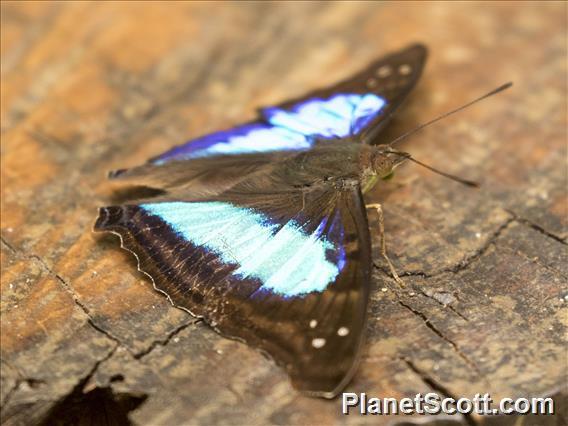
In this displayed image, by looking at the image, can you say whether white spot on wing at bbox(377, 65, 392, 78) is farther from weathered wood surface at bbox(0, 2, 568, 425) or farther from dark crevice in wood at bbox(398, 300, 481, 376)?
dark crevice in wood at bbox(398, 300, 481, 376)

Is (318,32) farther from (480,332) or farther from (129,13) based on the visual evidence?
(480,332)

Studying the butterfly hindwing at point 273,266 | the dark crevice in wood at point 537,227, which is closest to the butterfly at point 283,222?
the butterfly hindwing at point 273,266

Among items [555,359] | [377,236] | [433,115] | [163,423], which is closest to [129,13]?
[433,115]

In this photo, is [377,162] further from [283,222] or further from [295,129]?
[295,129]

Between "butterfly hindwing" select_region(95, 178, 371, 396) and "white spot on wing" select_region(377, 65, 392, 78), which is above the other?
"white spot on wing" select_region(377, 65, 392, 78)

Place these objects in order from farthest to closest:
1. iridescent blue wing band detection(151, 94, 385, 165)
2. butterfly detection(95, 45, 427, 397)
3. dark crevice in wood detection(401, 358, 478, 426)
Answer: iridescent blue wing band detection(151, 94, 385, 165) < butterfly detection(95, 45, 427, 397) < dark crevice in wood detection(401, 358, 478, 426)

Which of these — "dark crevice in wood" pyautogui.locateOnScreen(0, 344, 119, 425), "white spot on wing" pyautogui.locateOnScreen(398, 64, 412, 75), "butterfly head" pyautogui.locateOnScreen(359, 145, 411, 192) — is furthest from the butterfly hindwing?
"white spot on wing" pyautogui.locateOnScreen(398, 64, 412, 75)

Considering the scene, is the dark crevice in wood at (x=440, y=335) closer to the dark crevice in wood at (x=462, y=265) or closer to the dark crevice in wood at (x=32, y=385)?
the dark crevice in wood at (x=462, y=265)

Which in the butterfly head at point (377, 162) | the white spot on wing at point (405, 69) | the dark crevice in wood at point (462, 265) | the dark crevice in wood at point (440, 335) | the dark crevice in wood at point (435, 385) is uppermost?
the white spot on wing at point (405, 69)
